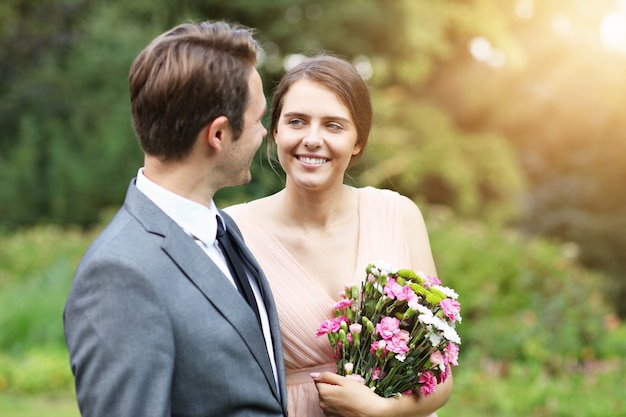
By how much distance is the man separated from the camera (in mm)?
1884

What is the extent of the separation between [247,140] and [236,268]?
412mm

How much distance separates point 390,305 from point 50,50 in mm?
17136

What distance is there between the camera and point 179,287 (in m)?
2.05

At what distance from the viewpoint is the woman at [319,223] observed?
9.94 feet

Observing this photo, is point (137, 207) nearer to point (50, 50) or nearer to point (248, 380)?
point (248, 380)

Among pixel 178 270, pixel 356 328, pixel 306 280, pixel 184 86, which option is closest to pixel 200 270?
pixel 178 270

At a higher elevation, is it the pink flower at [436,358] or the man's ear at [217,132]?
the man's ear at [217,132]

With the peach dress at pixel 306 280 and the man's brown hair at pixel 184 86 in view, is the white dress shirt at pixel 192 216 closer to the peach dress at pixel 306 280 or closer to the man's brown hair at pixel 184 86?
the man's brown hair at pixel 184 86

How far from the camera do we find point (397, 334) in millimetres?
2627

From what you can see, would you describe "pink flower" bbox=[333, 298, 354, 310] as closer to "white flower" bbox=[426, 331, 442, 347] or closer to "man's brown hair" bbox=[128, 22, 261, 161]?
"white flower" bbox=[426, 331, 442, 347]

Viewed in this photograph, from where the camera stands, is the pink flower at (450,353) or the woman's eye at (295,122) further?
the woman's eye at (295,122)

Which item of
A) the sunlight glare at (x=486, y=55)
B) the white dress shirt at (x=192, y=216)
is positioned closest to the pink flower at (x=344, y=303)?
the white dress shirt at (x=192, y=216)

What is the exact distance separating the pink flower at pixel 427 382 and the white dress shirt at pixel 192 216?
0.60m

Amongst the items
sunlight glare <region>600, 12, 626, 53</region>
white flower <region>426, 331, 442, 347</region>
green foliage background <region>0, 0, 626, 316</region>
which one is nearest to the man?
white flower <region>426, 331, 442, 347</region>
